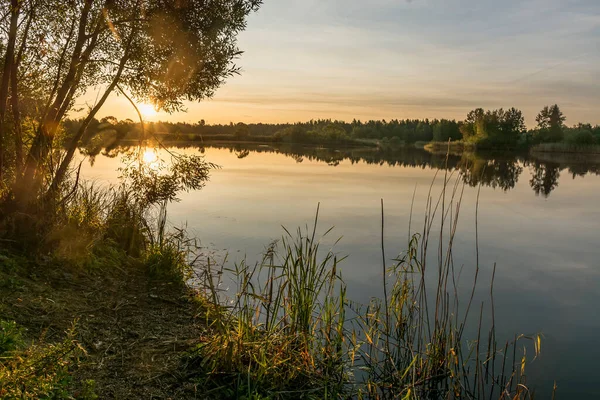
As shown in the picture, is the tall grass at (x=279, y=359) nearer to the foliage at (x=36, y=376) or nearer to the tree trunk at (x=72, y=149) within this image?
the foliage at (x=36, y=376)

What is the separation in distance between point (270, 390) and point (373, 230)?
1022 cm

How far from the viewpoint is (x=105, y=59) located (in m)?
8.89

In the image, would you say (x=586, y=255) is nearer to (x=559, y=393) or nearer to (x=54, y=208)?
(x=559, y=393)

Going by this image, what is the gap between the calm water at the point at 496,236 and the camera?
23.3ft

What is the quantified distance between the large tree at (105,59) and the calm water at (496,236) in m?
3.96

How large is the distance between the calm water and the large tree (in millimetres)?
3957

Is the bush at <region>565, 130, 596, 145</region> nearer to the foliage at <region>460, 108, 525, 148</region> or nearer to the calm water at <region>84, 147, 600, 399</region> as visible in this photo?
the foliage at <region>460, 108, 525, 148</region>

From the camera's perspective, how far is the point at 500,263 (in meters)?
11.2

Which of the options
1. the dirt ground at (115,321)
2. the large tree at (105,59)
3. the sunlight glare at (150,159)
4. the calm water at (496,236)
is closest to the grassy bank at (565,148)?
the calm water at (496,236)

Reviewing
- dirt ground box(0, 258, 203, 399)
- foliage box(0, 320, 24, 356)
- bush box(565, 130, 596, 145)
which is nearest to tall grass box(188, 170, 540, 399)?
dirt ground box(0, 258, 203, 399)

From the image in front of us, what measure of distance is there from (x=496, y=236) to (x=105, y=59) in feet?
40.2

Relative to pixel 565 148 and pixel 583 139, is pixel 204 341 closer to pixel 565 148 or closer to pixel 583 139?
pixel 565 148

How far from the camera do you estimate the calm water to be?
7094 millimetres

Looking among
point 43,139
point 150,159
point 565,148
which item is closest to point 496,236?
point 150,159
